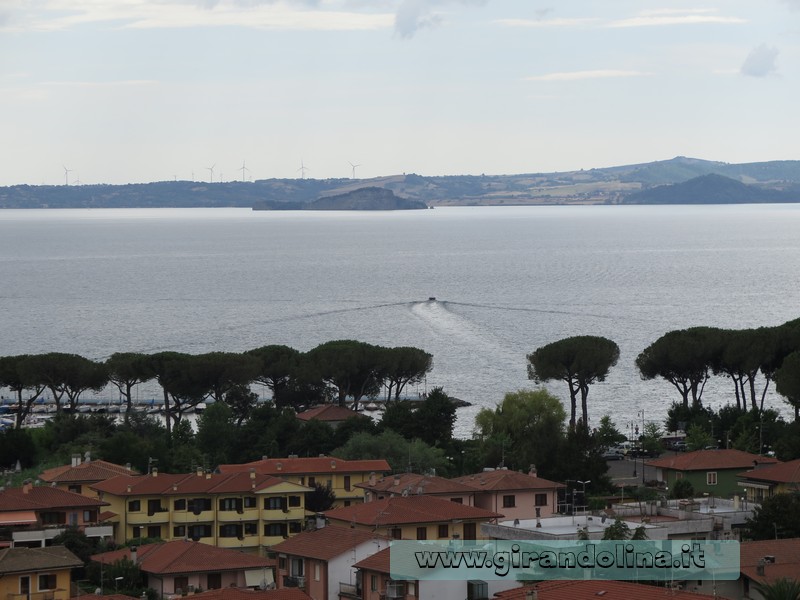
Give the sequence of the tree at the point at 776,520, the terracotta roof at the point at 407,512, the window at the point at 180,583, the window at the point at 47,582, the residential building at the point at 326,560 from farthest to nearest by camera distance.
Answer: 1. the tree at the point at 776,520
2. the terracotta roof at the point at 407,512
3. the window at the point at 180,583
4. the window at the point at 47,582
5. the residential building at the point at 326,560

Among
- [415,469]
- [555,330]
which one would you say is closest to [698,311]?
[555,330]

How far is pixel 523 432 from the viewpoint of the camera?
53250 millimetres

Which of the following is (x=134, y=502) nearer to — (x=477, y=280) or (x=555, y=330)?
(x=555, y=330)

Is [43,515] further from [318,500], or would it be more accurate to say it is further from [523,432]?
[523,432]

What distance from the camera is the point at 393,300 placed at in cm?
13762

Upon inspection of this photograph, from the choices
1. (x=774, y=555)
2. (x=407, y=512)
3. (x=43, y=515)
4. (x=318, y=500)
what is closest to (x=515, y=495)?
(x=318, y=500)

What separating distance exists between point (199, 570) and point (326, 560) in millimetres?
2874

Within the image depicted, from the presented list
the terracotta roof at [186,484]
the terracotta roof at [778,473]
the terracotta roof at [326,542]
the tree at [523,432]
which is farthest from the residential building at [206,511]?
the terracotta roof at [778,473]

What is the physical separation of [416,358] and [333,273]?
358ft

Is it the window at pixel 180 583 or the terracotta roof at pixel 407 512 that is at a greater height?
the terracotta roof at pixel 407 512

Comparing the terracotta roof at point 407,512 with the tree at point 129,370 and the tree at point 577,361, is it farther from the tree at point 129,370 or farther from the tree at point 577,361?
the tree at point 129,370

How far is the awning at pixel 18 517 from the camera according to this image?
105 ft

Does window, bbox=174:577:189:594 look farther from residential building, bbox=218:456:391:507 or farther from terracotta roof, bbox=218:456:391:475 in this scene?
terracotta roof, bbox=218:456:391:475

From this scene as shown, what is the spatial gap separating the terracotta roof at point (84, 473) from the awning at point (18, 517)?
5.48 meters
